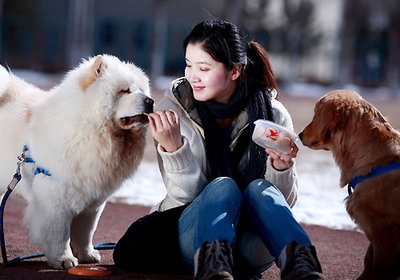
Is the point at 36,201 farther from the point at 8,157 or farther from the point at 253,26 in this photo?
the point at 253,26

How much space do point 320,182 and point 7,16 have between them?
27.1 meters

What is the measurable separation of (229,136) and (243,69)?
0.37 meters

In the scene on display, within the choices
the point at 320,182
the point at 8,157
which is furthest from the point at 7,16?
the point at 8,157

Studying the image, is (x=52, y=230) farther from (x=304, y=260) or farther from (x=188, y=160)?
(x=304, y=260)

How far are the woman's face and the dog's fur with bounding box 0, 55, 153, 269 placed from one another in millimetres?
256

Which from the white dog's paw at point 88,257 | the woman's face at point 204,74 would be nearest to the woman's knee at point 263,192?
the woman's face at point 204,74

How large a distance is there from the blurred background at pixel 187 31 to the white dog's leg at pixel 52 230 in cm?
2551

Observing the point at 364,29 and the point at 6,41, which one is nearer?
the point at 6,41

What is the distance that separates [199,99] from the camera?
417 cm

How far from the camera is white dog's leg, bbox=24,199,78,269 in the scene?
4.23 meters

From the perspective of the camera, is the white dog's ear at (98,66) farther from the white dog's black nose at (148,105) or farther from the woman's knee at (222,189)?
the woman's knee at (222,189)

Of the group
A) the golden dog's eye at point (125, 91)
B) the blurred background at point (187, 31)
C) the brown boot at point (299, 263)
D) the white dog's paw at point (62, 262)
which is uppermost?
the golden dog's eye at point (125, 91)

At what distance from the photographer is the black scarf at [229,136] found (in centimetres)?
419

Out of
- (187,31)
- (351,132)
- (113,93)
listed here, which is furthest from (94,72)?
(187,31)
